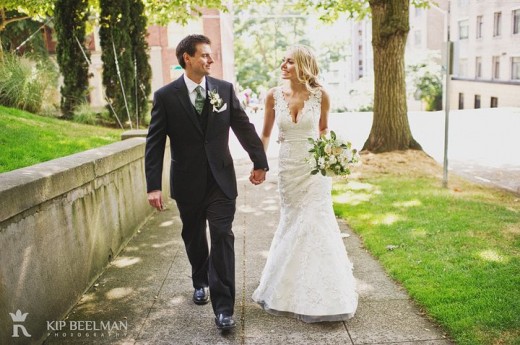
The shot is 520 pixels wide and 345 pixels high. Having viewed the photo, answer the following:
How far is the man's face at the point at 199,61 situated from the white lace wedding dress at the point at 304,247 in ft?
2.90

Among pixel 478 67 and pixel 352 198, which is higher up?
pixel 478 67

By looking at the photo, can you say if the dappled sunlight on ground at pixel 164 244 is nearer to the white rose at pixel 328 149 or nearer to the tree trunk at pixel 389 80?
the white rose at pixel 328 149

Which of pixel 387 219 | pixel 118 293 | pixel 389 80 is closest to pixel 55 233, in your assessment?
pixel 118 293

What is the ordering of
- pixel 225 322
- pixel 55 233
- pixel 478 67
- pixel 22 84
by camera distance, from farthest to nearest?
pixel 478 67 → pixel 22 84 → pixel 55 233 → pixel 225 322

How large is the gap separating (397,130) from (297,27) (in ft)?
229

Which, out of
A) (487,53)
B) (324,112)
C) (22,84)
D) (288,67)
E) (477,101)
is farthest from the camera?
(477,101)

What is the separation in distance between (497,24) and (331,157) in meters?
43.0

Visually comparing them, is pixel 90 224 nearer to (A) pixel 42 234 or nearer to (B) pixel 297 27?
(A) pixel 42 234

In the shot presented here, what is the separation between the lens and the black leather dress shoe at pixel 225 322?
13.6ft

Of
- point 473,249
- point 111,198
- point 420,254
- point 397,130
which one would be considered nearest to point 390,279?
point 420,254

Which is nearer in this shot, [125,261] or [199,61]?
[199,61]

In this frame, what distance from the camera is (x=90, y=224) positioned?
5.32 meters

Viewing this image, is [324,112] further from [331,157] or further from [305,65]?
[331,157]

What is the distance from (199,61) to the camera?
4238 millimetres
